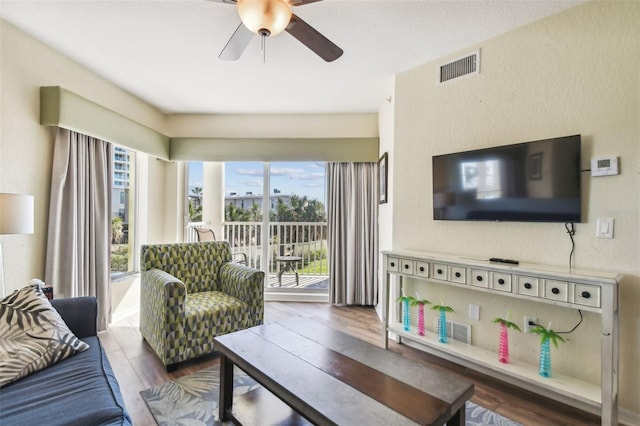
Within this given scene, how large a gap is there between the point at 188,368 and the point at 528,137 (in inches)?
118

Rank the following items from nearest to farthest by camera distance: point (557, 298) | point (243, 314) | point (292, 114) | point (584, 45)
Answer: point (557, 298) < point (584, 45) < point (243, 314) < point (292, 114)

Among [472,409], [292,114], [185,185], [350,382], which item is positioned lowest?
[472,409]

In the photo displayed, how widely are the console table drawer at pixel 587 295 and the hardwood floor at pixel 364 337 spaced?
2.37 feet

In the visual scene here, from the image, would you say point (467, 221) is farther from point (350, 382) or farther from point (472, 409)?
point (350, 382)

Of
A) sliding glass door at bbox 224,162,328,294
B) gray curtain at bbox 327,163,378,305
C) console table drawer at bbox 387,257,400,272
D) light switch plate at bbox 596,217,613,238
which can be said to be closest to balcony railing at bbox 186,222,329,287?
sliding glass door at bbox 224,162,328,294

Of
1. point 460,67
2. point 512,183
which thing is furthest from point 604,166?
point 460,67

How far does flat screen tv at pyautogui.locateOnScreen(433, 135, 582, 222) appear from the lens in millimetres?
1877

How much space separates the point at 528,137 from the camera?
2.14 meters

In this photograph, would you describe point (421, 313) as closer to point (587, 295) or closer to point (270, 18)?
point (587, 295)

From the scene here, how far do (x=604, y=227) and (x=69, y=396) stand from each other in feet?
9.37

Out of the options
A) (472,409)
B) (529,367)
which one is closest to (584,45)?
(529,367)

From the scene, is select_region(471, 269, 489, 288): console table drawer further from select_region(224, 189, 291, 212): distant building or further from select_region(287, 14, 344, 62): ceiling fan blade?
select_region(224, 189, 291, 212): distant building

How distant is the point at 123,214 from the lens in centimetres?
349

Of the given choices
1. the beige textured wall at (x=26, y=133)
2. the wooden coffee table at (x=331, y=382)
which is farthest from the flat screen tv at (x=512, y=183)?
the beige textured wall at (x=26, y=133)
